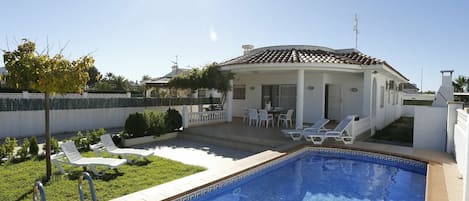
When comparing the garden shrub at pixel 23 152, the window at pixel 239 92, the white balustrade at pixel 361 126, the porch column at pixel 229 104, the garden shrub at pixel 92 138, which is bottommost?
the garden shrub at pixel 23 152

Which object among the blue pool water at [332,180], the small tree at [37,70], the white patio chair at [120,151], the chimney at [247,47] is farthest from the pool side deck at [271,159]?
the chimney at [247,47]

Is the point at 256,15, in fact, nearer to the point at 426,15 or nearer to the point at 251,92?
the point at 251,92

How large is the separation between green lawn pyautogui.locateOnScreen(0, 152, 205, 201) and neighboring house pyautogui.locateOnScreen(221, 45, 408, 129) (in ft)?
24.9

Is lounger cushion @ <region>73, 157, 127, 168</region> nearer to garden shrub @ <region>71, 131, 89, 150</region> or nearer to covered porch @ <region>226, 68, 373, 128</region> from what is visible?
garden shrub @ <region>71, 131, 89, 150</region>

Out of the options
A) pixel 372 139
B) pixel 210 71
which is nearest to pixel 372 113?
pixel 372 139

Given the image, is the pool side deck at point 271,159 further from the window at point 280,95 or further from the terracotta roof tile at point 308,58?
the window at point 280,95

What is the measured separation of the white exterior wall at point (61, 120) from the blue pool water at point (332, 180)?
11.6 meters

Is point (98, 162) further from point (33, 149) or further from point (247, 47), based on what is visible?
point (247, 47)

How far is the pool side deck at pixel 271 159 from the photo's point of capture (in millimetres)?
6133

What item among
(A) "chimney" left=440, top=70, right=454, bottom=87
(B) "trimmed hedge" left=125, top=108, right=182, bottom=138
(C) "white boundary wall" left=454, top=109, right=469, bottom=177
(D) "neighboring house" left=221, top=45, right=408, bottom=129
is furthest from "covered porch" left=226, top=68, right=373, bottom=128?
(C) "white boundary wall" left=454, top=109, right=469, bottom=177

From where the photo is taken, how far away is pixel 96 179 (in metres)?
7.37

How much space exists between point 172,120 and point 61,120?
19.7 feet

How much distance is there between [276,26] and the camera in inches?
700

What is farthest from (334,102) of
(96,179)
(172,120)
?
(96,179)
